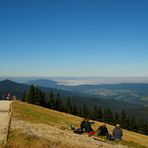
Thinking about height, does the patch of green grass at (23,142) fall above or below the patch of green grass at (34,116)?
above

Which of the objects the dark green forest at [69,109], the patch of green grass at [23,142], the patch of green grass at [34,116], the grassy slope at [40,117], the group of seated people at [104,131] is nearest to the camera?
the patch of green grass at [23,142]

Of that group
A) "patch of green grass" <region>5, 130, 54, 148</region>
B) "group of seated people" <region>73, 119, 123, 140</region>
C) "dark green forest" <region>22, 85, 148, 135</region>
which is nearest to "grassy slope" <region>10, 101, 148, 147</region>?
"group of seated people" <region>73, 119, 123, 140</region>

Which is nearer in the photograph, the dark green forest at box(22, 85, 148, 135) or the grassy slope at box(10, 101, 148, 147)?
the grassy slope at box(10, 101, 148, 147)

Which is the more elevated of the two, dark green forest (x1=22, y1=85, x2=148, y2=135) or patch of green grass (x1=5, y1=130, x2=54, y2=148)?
patch of green grass (x1=5, y1=130, x2=54, y2=148)

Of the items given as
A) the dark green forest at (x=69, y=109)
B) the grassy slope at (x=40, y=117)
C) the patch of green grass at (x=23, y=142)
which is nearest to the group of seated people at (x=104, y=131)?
the grassy slope at (x=40, y=117)

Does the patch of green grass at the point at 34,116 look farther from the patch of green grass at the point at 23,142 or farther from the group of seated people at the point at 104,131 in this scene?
the patch of green grass at the point at 23,142

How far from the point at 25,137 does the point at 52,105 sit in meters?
118

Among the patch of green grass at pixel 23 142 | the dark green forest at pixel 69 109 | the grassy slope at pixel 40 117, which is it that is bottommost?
the dark green forest at pixel 69 109

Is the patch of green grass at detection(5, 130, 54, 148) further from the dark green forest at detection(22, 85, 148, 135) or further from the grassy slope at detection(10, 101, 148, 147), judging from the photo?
the dark green forest at detection(22, 85, 148, 135)

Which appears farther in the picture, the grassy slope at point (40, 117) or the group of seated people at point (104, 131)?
the grassy slope at point (40, 117)

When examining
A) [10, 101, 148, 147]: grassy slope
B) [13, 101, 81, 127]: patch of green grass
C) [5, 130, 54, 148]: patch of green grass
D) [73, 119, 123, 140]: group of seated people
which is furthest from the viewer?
[13, 101, 81, 127]: patch of green grass

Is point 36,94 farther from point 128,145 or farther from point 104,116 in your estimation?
point 128,145

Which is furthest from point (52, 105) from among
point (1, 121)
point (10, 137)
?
point (10, 137)

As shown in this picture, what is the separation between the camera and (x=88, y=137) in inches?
1303
